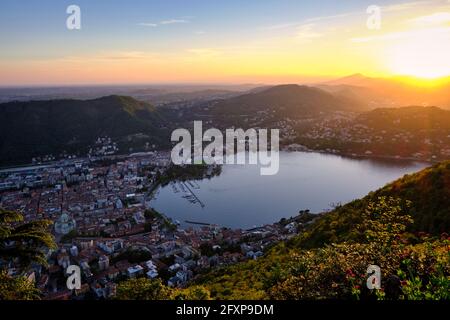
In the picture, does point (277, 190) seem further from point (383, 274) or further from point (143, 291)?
point (143, 291)

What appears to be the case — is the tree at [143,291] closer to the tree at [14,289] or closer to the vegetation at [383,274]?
the tree at [14,289]

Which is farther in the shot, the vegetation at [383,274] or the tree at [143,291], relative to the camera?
the tree at [143,291]

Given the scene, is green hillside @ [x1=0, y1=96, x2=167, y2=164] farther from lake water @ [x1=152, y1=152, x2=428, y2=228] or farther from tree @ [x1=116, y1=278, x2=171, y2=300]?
tree @ [x1=116, y1=278, x2=171, y2=300]

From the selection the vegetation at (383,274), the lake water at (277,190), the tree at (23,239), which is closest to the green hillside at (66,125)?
the lake water at (277,190)

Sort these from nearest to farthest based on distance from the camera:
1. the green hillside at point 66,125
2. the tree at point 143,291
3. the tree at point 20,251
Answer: the tree at point 143,291, the tree at point 20,251, the green hillside at point 66,125

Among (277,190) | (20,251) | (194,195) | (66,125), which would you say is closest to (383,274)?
(20,251)

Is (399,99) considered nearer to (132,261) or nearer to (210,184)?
(210,184)

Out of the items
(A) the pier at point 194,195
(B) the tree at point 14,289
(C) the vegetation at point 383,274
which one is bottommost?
(A) the pier at point 194,195
